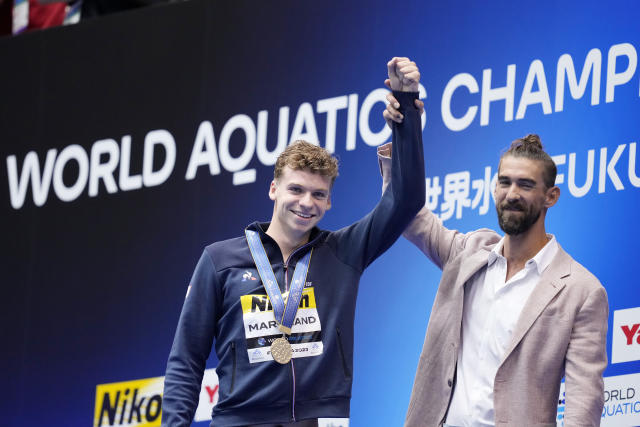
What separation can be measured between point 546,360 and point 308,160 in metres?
0.89

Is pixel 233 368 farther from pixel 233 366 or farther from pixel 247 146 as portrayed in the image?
pixel 247 146

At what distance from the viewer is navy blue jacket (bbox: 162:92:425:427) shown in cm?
299

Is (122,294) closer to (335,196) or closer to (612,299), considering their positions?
(335,196)

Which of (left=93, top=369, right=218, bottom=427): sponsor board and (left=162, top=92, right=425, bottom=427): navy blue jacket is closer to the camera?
(left=162, top=92, right=425, bottom=427): navy blue jacket

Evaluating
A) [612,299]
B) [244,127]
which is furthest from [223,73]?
[612,299]

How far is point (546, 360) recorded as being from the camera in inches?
117

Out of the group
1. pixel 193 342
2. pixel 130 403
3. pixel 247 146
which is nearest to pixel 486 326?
pixel 193 342

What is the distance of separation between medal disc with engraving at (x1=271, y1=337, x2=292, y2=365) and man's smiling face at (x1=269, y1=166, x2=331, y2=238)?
0.33 meters

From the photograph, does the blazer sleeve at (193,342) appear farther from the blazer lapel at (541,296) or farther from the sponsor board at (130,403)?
the sponsor board at (130,403)

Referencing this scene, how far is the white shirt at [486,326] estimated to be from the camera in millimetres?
3027

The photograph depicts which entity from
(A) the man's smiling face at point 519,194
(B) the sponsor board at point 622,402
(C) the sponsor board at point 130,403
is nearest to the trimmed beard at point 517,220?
(A) the man's smiling face at point 519,194

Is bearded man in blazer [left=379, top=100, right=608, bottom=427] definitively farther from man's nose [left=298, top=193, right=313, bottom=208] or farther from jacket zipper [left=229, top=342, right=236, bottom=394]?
jacket zipper [left=229, top=342, right=236, bottom=394]

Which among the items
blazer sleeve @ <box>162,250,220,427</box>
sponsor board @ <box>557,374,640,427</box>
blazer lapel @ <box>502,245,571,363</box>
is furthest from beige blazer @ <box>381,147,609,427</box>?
sponsor board @ <box>557,374,640,427</box>

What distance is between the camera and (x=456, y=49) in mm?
4949
